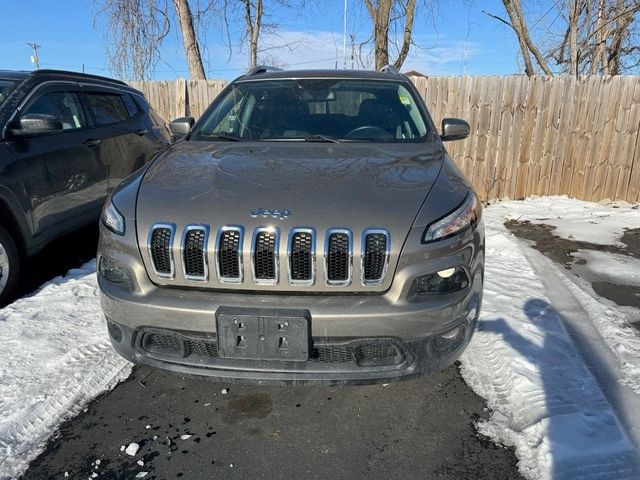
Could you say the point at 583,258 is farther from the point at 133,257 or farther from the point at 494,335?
the point at 133,257

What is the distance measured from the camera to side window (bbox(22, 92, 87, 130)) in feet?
13.9

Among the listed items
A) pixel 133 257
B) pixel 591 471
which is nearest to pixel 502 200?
pixel 591 471

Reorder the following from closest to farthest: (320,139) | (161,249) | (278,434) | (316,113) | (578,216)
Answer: (161,249)
(278,434)
(320,139)
(316,113)
(578,216)

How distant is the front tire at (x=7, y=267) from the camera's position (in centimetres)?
364

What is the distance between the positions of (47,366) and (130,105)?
3.87 m

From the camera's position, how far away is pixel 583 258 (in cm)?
509

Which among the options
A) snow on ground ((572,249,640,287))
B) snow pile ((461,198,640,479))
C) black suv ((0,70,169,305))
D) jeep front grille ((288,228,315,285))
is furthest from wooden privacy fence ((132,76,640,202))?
jeep front grille ((288,228,315,285))

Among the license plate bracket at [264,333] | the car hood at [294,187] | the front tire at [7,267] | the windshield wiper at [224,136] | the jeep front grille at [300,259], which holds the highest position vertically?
the windshield wiper at [224,136]

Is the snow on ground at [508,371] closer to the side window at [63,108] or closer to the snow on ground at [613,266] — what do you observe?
the snow on ground at [613,266]

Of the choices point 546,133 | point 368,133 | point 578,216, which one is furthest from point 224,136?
point 546,133

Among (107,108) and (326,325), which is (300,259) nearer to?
(326,325)

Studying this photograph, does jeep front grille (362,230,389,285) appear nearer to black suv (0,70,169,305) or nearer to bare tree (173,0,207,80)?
black suv (0,70,169,305)

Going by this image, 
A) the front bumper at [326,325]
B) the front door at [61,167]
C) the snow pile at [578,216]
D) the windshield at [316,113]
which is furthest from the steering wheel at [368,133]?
the snow pile at [578,216]

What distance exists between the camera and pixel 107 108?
5305 millimetres
